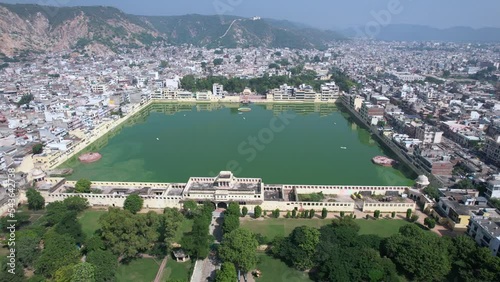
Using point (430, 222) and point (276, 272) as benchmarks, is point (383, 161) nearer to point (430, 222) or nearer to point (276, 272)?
point (430, 222)

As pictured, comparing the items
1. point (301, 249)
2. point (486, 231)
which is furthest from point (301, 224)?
point (486, 231)

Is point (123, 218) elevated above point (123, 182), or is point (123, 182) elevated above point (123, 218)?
point (123, 218)

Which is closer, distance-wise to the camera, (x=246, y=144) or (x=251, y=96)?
(x=246, y=144)

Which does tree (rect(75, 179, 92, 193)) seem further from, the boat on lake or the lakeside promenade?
the boat on lake

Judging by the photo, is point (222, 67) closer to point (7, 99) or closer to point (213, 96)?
point (213, 96)

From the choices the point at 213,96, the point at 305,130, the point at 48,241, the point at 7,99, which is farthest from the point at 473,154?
the point at 7,99
